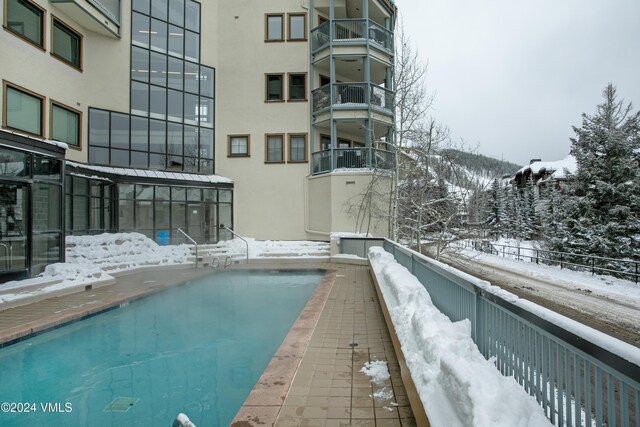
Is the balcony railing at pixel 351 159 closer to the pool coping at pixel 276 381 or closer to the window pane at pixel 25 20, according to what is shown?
the window pane at pixel 25 20

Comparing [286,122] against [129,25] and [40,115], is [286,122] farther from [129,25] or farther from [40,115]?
[40,115]

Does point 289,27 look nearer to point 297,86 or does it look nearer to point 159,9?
point 297,86

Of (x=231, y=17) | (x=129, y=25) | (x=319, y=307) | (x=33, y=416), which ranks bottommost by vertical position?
(x=33, y=416)

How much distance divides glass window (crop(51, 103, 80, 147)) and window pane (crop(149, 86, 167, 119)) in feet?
11.5

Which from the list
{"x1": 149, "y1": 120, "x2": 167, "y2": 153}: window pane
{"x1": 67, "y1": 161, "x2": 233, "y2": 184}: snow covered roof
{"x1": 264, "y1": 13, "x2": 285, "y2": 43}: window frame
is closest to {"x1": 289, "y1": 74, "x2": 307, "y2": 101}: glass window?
{"x1": 264, "y1": 13, "x2": 285, "y2": 43}: window frame

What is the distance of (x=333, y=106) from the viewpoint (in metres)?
19.2

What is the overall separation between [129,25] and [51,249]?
505 inches

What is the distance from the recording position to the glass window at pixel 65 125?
14.4 meters

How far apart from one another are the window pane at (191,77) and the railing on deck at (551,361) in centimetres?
1951

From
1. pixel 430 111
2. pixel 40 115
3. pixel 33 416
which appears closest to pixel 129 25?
pixel 40 115

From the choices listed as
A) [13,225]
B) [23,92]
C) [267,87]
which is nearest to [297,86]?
[267,87]

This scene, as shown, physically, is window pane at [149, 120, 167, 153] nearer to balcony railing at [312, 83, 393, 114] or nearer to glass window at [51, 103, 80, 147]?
glass window at [51, 103, 80, 147]

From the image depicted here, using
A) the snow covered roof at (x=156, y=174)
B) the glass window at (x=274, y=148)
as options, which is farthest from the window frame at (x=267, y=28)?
the snow covered roof at (x=156, y=174)

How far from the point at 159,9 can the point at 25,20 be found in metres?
7.47
